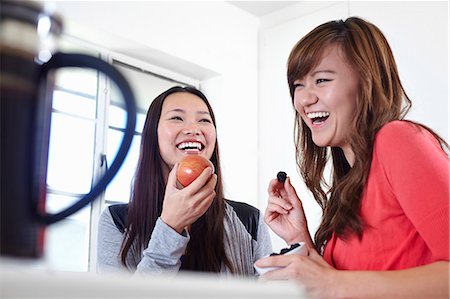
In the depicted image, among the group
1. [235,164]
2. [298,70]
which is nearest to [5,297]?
[298,70]

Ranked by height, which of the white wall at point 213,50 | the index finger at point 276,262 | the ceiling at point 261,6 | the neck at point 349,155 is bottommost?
the index finger at point 276,262

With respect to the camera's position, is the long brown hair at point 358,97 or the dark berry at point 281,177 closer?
the long brown hair at point 358,97

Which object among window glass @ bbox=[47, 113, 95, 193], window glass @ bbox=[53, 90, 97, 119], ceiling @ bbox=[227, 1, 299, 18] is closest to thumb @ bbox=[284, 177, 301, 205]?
window glass @ bbox=[47, 113, 95, 193]

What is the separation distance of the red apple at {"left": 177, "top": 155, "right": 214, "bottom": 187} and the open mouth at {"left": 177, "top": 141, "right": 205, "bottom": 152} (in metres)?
0.13

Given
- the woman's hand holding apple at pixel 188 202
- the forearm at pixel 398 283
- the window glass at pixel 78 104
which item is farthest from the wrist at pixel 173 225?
the window glass at pixel 78 104

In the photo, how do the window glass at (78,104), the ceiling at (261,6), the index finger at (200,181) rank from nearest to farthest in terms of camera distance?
the index finger at (200,181)
the window glass at (78,104)
the ceiling at (261,6)

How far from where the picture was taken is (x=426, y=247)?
62 centimetres

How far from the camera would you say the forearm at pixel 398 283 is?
0.56 m

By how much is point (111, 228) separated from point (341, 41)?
504mm

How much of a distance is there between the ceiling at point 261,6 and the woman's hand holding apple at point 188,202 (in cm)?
194

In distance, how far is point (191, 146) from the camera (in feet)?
3.77

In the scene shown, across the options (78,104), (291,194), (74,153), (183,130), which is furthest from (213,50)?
(291,194)

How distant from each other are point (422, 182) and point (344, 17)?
7.06 feet

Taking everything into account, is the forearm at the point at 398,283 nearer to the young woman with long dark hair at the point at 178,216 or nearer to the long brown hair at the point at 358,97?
the long brown hair at the point at 358,97
